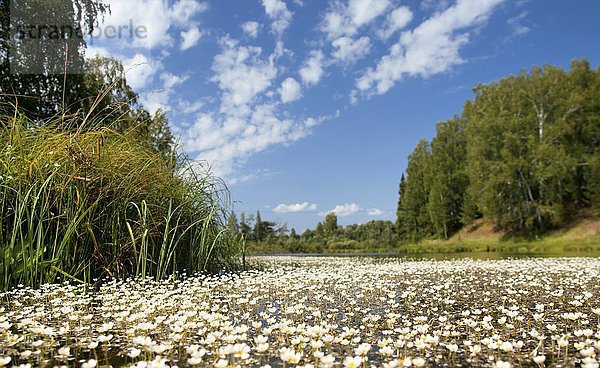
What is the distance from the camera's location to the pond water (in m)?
2.75

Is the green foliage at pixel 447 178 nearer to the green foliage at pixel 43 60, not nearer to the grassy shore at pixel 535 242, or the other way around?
the grassy shore at pixel 535 242

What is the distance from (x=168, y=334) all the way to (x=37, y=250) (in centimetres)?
313

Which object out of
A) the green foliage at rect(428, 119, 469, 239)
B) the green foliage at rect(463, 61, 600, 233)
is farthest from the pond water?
the green foliage at rect(428, 119, 469, 239)

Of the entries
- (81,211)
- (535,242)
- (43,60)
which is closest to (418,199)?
(535,242)

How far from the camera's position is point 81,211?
608cm

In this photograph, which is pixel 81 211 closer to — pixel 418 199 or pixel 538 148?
pixel 538 148

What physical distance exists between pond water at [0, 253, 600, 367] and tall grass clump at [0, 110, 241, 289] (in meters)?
0.53

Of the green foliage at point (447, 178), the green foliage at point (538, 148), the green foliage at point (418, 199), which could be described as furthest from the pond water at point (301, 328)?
the green foliage at point (418, 199)

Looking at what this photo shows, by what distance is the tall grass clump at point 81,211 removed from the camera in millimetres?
5629

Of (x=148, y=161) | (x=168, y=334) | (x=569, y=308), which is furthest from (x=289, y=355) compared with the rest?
(x=148, y=161)

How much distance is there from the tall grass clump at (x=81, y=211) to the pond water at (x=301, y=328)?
53cm

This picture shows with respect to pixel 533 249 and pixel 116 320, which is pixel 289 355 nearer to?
pixel 116 320

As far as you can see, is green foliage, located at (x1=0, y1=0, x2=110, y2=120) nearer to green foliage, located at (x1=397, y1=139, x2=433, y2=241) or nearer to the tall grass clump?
the tall grass clump

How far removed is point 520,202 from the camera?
3316cm
